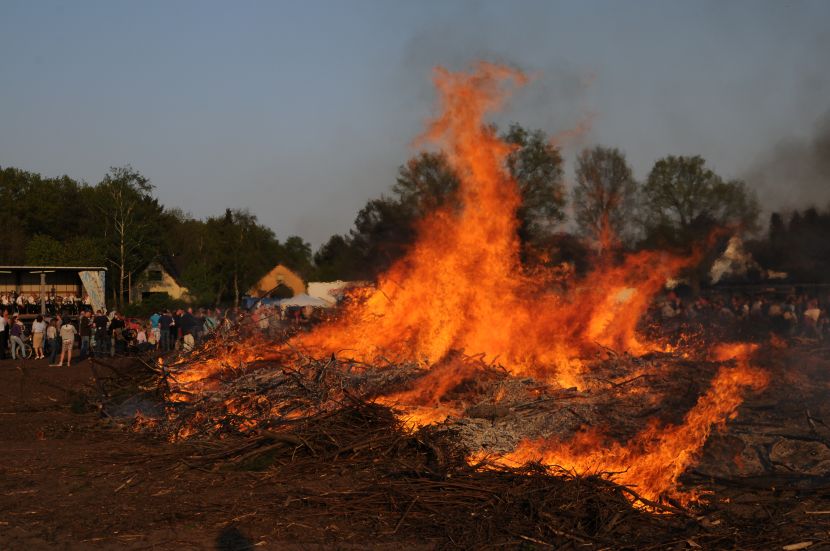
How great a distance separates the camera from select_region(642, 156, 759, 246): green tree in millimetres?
29472

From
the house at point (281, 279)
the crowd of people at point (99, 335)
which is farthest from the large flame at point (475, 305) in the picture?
the house at point (281, 279)

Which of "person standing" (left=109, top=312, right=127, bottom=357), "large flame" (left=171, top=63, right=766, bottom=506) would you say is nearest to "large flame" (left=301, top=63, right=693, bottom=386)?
"large flame" (left=171, top=63, right=766, bottom=506)

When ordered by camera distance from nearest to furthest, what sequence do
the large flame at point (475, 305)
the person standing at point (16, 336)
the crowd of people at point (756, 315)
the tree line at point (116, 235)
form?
the large flame at point (475, 305) → the crowd of people at point (756, 315) → the person standing at point (16, 336) → the tree line at point (116, 235)

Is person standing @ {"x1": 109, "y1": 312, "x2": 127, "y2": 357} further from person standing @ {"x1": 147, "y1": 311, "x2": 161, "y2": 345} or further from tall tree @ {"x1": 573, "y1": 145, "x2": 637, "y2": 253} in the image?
tall tree @ {"x1": 573, "y1": 145, "x2": 637, "y2": 253}

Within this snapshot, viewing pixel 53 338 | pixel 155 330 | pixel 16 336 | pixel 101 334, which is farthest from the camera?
pixel 155 330

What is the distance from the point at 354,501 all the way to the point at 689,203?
1297 inches

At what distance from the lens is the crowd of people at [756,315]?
18.6 meters

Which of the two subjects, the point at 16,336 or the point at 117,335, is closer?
the point at 16,336

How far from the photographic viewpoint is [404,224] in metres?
29.8

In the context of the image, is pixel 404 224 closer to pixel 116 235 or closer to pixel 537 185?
pixel 537 185

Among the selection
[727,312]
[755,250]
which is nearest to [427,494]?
[727,312]

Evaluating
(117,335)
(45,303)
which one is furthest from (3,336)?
(45,303)

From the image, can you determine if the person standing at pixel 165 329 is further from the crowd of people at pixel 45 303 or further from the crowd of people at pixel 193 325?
the crowd of people at pixel 45 303

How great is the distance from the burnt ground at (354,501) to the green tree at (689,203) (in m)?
20.5
